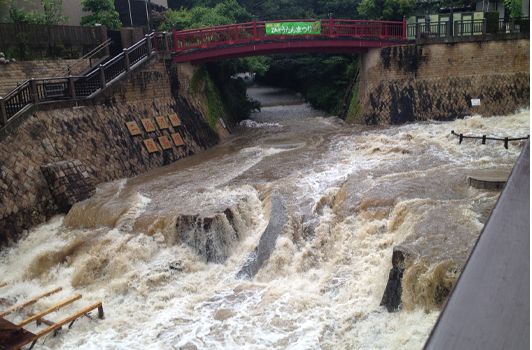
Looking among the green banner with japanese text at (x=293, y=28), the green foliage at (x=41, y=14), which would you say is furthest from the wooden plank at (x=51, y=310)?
the green foliage at (x=41, y=14)

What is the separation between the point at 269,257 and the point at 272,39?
12437 mm

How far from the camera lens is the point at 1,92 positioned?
51.0ft

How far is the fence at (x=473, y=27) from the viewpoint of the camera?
814 inches

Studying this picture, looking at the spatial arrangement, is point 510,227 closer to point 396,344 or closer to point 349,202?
point 396,344

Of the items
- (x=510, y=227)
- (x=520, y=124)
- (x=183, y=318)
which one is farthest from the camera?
(x=520, y=124)

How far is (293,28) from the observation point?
19797mm

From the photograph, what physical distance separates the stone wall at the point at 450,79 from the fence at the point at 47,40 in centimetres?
1240

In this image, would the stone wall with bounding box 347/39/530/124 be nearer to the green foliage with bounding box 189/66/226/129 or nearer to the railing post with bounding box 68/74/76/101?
the green foliage with bounding box 189/66/226/129

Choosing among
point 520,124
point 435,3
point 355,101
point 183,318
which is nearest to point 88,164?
point 183,318

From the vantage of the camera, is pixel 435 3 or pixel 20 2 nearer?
pixel 20 2

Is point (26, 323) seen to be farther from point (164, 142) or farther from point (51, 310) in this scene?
point (164, 142)

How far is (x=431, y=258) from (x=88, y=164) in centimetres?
1040

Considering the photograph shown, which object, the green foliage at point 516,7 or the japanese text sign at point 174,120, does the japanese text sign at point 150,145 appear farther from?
the green foliage at point 516,7

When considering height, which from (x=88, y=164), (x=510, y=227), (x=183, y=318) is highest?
(x=510, y=227)
